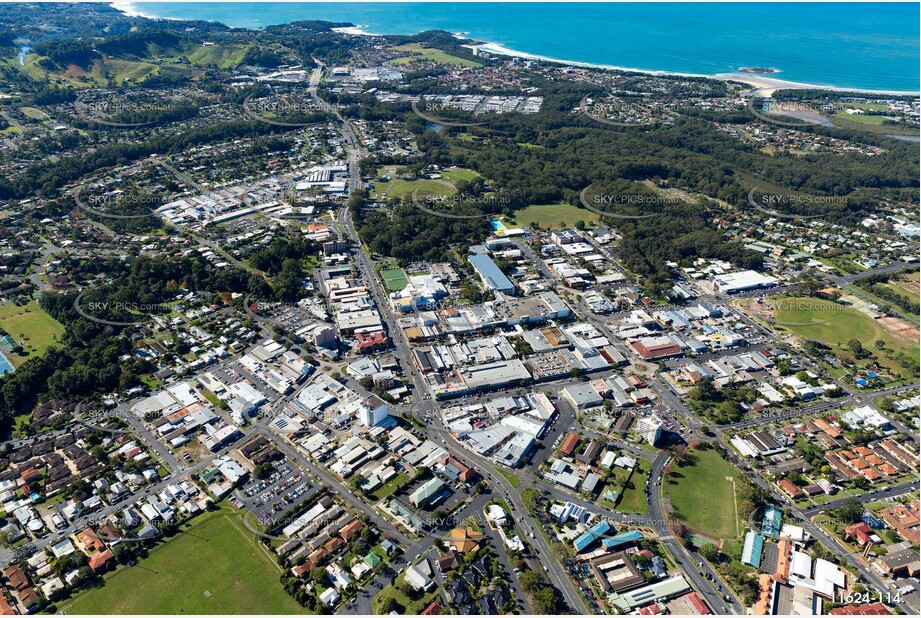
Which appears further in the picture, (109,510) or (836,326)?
(836,326)

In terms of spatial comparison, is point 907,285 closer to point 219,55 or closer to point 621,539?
point 621,539

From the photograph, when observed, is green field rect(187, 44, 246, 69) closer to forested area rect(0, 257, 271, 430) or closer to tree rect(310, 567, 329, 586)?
forested area rect(0, 257, 271, 430)

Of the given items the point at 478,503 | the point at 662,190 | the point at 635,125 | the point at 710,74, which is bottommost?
the point at 478,503

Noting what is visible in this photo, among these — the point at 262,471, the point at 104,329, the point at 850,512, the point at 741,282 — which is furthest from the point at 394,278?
the point at 850,512

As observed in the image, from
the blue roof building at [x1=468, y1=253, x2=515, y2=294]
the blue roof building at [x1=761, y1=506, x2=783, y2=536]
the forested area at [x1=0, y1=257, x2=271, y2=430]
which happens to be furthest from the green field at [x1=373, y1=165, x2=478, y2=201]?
Result: the blue roof building at [x1=761, y1=506, x2=783, y2=536]

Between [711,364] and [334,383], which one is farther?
[711,364]

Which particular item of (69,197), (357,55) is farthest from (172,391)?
(357,55)

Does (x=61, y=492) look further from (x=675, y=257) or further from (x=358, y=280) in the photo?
(x=675, y=257)
